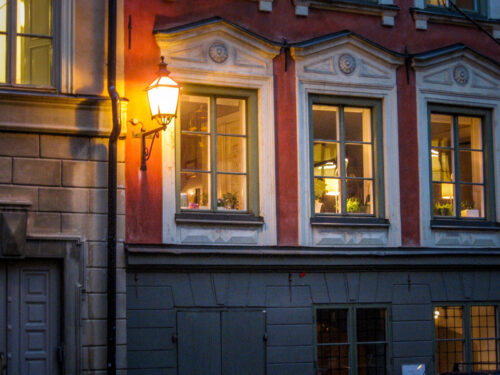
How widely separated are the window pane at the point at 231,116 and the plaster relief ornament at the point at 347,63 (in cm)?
163

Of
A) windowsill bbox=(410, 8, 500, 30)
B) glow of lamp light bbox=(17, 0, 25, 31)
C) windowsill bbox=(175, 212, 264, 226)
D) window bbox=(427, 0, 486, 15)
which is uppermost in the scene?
window bbox=(427, 0, 486, 15)

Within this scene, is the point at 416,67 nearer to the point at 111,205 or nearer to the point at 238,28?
the point at 238,28

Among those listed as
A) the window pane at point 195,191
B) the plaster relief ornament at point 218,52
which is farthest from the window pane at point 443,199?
the plaster relief ornament at point 218,52

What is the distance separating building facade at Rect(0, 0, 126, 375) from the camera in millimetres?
12039

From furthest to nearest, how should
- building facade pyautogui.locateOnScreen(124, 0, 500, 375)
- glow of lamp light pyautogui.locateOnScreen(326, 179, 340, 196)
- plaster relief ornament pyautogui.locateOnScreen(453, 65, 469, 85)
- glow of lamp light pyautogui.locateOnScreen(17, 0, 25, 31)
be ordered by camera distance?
plaster relief ornament pyautogui.locateOnScreen(453, 65, 469, 85) < glow of lamp light pyautogui.locateOnScreen(326, 179, 340, 196) < building facade pyautogui.locateOnScreen(124, 0, 500, 375) < glow of lamp light pyautogui.locateOnScreen(17, 0, 25, 31)

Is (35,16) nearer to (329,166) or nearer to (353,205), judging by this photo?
(329,166)

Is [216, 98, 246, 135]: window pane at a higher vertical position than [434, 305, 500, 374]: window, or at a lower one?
higher

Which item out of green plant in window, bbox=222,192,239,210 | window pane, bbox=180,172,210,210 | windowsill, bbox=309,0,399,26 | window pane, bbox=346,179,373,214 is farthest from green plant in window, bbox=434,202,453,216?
window pane, bbox=180,172,210,210

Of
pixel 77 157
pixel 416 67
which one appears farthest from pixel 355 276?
pixel 77 157

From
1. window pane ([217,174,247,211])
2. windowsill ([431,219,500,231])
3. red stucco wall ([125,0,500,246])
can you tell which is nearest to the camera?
red stucco wall ([125,0,500,246])

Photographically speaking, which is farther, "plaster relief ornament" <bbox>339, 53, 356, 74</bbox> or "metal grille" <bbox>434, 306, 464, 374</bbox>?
"metal grille" <bbox>434, 306, 464, 374</bbox>

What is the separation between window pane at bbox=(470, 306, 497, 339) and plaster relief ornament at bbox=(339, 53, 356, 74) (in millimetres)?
4105

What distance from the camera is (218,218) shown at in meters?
13.5

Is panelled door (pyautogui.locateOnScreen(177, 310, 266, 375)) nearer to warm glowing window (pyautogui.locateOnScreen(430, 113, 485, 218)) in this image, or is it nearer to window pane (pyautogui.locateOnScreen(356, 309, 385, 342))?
window pane (pyautogui.locateOnScreen(356, 309, 385, 342))
